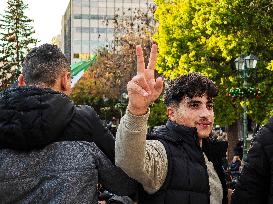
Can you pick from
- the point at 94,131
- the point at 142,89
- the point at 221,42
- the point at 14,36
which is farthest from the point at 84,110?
the point at 14,36

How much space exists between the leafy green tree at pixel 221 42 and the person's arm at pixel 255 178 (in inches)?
765

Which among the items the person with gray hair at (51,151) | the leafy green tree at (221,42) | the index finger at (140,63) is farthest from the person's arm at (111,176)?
the leafy green tree at (221,42)

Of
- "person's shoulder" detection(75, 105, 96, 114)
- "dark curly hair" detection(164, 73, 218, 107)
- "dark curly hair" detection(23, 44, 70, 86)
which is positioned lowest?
"person's shoulder" detection(75, 105, 96, 114)

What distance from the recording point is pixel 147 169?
9.27 feet

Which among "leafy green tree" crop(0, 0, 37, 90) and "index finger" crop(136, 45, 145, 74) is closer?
"index finger" crop(136, 45, 145, 74)

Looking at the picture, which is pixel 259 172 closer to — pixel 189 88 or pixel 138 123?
pixel 189 88

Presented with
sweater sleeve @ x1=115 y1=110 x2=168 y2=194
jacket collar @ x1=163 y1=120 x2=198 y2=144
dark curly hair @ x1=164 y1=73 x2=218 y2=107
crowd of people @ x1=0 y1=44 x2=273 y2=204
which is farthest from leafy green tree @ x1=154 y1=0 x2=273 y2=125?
sweater sleeve @ x1=115 y1=110 x2=168 y2=194

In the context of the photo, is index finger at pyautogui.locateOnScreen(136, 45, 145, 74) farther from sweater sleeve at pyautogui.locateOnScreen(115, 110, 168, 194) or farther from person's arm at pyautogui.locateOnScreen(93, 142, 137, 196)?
person's arm at pyautogui.locateOnScreen(93, 142, 137, 196)

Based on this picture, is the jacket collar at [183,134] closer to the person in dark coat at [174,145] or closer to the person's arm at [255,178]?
the person in dark coat at [174,145]

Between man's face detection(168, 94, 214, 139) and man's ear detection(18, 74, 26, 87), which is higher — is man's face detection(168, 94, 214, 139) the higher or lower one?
the lower one

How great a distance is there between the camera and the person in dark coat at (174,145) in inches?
104

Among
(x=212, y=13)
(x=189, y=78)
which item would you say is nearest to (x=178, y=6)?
(x=212, y=13)

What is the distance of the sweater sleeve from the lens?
2.65 m

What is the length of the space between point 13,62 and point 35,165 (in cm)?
7101
